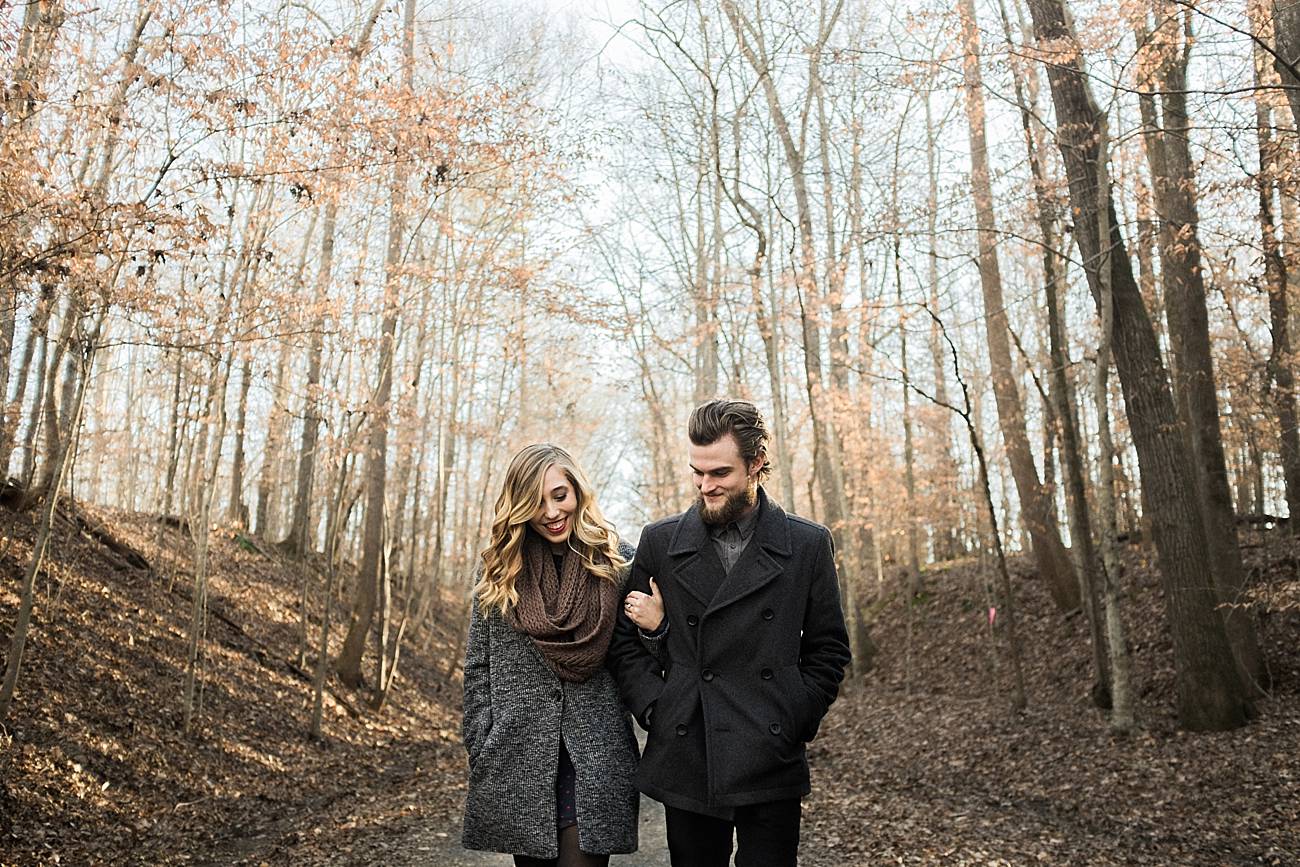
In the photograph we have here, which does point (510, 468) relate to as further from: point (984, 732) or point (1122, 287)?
point (984, 732)

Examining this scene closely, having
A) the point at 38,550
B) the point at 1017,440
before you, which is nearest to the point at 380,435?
the point at 38,550

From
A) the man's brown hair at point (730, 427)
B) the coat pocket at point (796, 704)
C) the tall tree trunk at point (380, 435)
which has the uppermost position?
the tall tree trunk at point (380, 435)

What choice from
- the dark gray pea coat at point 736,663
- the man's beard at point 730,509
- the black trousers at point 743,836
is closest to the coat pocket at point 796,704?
the dark gray pea coat at point 736,663

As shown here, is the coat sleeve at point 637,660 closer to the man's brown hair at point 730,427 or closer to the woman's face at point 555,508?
the woman's face at point 555,508

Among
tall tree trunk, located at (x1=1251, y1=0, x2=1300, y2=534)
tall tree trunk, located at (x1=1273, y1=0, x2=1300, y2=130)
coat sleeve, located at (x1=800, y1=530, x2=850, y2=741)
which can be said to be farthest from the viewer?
tall tree trunk, located at (x1=1251, y1=0, x2=1300, y2=534)

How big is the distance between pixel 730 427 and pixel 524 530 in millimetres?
792

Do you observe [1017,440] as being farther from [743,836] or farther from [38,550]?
[743,836]

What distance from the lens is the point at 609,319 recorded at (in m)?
16.6

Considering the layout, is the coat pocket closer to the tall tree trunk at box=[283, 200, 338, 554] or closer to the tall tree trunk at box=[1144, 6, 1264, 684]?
the tall tree trunk at box=[283, 200, 338, 554]

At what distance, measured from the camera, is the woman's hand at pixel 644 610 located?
3.26 m

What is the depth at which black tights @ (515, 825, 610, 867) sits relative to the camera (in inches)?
124

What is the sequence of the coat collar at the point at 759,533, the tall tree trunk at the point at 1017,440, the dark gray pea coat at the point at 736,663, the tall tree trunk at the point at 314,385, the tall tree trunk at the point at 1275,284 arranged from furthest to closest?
1. the tall tree trunk at the point at 1017,440
2. the tall tree trunk at the point at 314,385
3. the tall tree trunk at the point at 1275,284
4. the coat collar at the point at 759,533
5. the dark gray pea coat at the point at 736,663

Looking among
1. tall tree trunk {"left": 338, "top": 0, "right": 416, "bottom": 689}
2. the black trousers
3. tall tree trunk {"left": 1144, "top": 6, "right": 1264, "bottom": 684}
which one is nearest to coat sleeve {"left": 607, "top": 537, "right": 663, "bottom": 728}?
the black trousers

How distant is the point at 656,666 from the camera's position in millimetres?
3307
